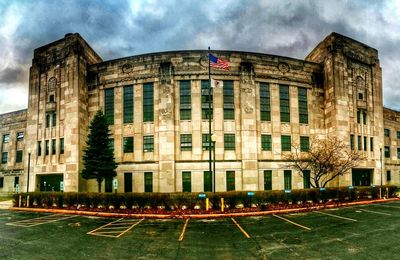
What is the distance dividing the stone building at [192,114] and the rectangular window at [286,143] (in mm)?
119

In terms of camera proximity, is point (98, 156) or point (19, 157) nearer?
point (98, 156)

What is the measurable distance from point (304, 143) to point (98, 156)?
23169mm

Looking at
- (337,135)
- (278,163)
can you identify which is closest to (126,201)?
(278,163)

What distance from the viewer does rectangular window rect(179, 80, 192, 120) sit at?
28.3m

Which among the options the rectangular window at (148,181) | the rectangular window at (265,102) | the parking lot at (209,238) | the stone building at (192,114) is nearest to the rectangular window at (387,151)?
the stone building at (192,114)

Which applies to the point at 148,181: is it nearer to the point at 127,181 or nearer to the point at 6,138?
the point at 127,181

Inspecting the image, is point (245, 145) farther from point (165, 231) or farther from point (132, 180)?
point (165, 231)

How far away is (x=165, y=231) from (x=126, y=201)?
297 inches

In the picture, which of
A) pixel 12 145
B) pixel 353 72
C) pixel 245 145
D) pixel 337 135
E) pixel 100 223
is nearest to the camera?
pixel 100 223

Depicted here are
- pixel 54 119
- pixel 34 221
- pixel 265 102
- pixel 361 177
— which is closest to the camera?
pixel 34 221

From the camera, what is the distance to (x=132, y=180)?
28.2 m

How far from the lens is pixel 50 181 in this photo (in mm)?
30562

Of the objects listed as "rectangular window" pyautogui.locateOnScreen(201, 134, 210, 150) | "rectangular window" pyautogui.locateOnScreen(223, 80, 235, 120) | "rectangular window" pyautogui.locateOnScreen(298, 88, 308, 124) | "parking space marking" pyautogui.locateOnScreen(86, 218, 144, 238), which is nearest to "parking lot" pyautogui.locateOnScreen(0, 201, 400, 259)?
"parking space marking" pyautogui.locateOnScreen(86, 218, 144, 238)

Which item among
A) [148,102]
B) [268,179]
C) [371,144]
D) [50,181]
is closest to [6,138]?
[50,181]
